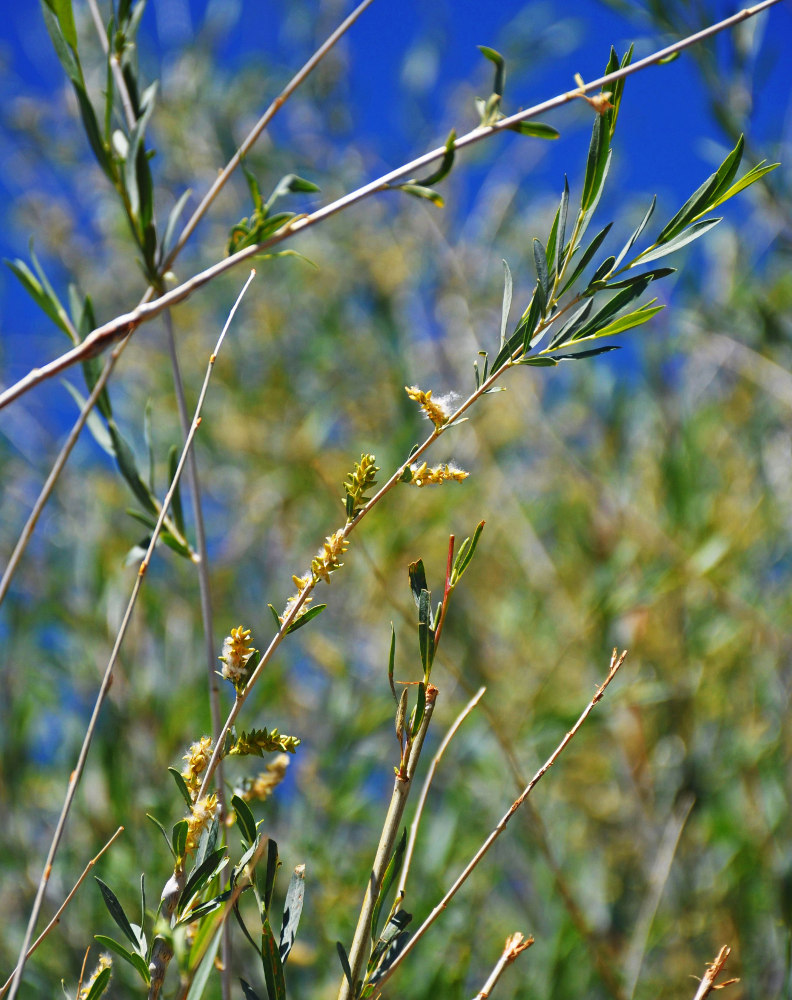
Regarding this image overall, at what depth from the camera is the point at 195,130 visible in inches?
86.4

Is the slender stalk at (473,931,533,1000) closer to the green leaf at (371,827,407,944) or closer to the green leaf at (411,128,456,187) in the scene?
the green leaf at (371,827,407,944)

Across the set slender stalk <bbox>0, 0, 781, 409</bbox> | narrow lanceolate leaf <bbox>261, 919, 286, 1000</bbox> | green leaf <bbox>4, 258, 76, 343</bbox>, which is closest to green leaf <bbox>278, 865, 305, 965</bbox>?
narrow lanceolate leaf <bbox>261, 919, 286, 1000</bbox>

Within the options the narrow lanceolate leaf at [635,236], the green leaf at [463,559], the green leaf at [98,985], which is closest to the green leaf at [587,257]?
the narrow lanceolate leaf at [635,236]

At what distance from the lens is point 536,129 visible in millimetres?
463

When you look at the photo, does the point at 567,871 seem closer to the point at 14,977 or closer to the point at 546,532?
the point at 546,532

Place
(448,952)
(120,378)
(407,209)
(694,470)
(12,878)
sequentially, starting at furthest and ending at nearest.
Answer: (120,378) → (407,209) → (694,470) → (12,878) → (448,952)

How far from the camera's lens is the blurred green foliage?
123cm

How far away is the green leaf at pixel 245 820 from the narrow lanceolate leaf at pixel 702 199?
1.27ft

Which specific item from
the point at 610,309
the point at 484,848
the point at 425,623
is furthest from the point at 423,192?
the point at 484,848

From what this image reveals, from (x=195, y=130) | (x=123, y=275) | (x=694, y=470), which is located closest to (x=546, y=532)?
→ (x=694, y=470)

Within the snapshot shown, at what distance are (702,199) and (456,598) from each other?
1238 mm

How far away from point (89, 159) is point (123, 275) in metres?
0.41

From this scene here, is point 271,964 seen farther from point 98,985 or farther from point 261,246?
point 261,246

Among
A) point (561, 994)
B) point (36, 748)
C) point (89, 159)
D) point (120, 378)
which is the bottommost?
point (561, 994)
